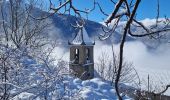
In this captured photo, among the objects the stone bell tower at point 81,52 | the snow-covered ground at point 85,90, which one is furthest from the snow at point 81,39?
the snow-covered ground at point 85,90

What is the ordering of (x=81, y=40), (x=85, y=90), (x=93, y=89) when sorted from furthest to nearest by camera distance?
1. (x=81, y=40)
2. (x=93, y=89)
3. (x=85, y=90)

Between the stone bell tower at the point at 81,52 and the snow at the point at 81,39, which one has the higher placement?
the snow at the point at 81,39

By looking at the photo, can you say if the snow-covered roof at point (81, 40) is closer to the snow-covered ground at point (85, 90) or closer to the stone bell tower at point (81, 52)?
the stone bell tower at point (81, 52)

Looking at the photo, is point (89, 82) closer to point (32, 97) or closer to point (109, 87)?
point (109, 87)

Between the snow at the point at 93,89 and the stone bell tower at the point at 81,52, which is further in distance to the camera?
the stone bell tower at the point at 81,52

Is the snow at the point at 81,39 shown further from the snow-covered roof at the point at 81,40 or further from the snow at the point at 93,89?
the snow at the point at 93,89

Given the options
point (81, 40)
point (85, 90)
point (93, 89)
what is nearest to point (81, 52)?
point (81, 40)

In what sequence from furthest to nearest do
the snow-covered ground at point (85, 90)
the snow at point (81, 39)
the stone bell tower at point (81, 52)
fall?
the snow at point (81, 39)
the stone bell tower at point (81, 52)
the snow-covered ground at point (85, 90)

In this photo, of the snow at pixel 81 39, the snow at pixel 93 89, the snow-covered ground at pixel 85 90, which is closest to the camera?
the snow-covered ground at pixel 85 90

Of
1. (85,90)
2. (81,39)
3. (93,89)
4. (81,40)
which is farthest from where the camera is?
(81,39)

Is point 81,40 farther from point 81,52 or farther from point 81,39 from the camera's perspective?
point 81,52

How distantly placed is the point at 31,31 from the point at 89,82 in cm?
1257

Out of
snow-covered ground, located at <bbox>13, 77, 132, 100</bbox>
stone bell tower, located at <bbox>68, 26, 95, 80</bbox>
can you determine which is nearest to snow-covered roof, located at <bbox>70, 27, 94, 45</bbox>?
stone bell tower, located at <bbox>68, 26, 95, 80</bbox>

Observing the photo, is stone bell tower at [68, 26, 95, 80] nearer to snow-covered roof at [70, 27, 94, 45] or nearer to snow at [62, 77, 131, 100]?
snow-covered roof at [70, 27, 94, 45]
